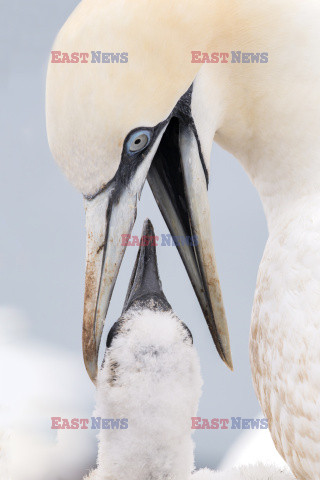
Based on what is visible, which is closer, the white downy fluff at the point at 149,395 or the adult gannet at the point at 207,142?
the adult gannet at the point at 207,142

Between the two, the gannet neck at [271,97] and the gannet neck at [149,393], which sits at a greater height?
the gannet neck at [271,97]

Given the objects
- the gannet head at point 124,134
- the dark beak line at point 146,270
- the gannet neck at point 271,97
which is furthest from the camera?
the dark beak line at point 146,270

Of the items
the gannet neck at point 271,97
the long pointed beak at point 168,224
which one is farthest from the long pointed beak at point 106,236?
the gannet neck at point 271,97

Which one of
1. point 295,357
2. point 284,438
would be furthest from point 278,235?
point 284,438

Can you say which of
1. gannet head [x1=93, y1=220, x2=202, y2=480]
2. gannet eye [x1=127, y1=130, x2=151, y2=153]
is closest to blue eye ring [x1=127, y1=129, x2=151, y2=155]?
gannet eye [x1=127, y1=130, x2=151, y2=153]

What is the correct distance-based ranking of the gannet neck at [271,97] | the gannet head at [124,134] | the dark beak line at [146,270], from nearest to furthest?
the gannet head at [124,134], the gannet neck at [271,97], the dark beak line at [146,270]

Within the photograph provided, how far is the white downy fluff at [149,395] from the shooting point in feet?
4.13

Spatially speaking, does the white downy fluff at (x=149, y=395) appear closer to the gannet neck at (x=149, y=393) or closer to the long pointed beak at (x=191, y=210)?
the gannet neck at (x=149, y=393)

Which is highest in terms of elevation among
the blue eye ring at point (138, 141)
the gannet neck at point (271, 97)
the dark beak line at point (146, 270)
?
the gannet neck at point (271, 97)

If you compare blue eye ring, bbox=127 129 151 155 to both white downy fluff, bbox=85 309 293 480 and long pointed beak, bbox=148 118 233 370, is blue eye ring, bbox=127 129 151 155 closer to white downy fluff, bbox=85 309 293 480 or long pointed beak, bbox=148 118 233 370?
long pointed beak, bbox=148 118 233 370

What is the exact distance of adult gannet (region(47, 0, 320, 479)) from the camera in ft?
3.78

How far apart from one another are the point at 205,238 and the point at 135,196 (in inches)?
6.7

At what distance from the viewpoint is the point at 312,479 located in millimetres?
1255

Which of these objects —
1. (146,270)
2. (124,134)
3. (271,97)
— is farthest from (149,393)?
(271,97)
